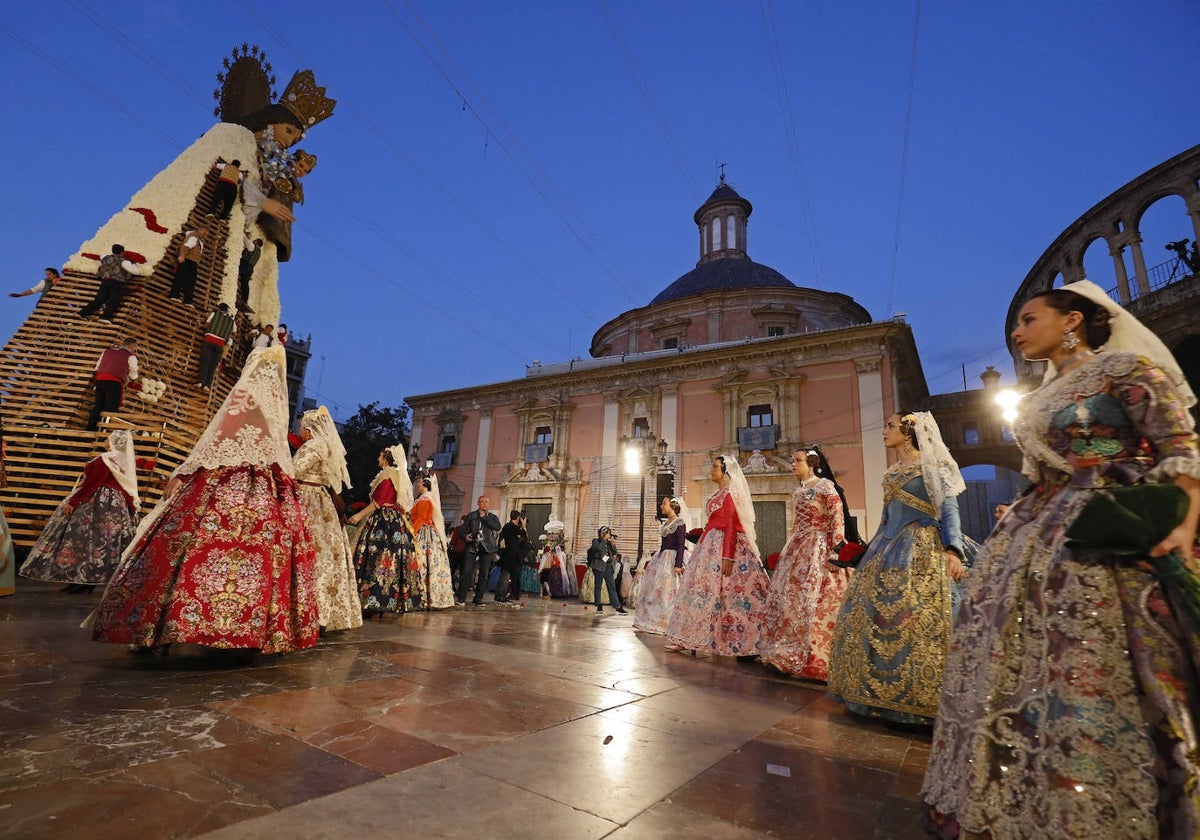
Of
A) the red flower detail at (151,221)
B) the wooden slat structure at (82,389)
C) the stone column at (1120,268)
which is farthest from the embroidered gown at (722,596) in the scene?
the stone column at (1120,268)

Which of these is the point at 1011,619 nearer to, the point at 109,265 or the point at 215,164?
the point at 109,265

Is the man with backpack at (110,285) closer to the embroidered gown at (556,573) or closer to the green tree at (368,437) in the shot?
the embroidered gown at (556,573)

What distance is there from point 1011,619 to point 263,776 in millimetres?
2221

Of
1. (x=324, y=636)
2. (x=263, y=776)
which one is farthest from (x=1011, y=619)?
(x=324, y=636)

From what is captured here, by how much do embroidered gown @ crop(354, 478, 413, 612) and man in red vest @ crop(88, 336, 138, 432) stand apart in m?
3.42

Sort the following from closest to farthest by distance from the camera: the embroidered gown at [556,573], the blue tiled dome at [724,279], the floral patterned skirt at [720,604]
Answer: the floral patterned skirt at [720,604] → the embroidered gown at [556,573] → the blue tiled dome at [724,279]

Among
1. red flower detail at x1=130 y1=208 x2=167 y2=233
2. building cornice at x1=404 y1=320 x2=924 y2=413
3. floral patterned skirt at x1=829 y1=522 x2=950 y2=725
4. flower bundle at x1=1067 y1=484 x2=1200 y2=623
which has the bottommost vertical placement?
floral patterned skirt at x1=829 y1=522 x2=950 y2=725

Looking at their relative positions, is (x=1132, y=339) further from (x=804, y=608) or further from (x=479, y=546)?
(x=479, y=546)

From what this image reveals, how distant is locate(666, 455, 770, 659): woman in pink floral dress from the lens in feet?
16.8

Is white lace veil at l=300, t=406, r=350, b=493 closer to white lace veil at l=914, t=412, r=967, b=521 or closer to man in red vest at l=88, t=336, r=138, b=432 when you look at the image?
man in red vest at l=88, t=336, r=138, b=432

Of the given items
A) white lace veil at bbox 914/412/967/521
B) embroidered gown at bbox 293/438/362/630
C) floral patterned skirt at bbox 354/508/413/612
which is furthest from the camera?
floral patterned skirt at bbox 354/508/413/612

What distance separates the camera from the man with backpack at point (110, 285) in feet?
23.3

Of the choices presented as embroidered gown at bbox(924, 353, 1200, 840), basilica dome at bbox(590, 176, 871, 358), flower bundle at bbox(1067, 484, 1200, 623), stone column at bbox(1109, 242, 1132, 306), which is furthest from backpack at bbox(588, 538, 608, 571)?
stone column at bbox(1109, 242, 1132, 306)

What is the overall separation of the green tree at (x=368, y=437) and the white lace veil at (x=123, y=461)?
2355 centimetres
